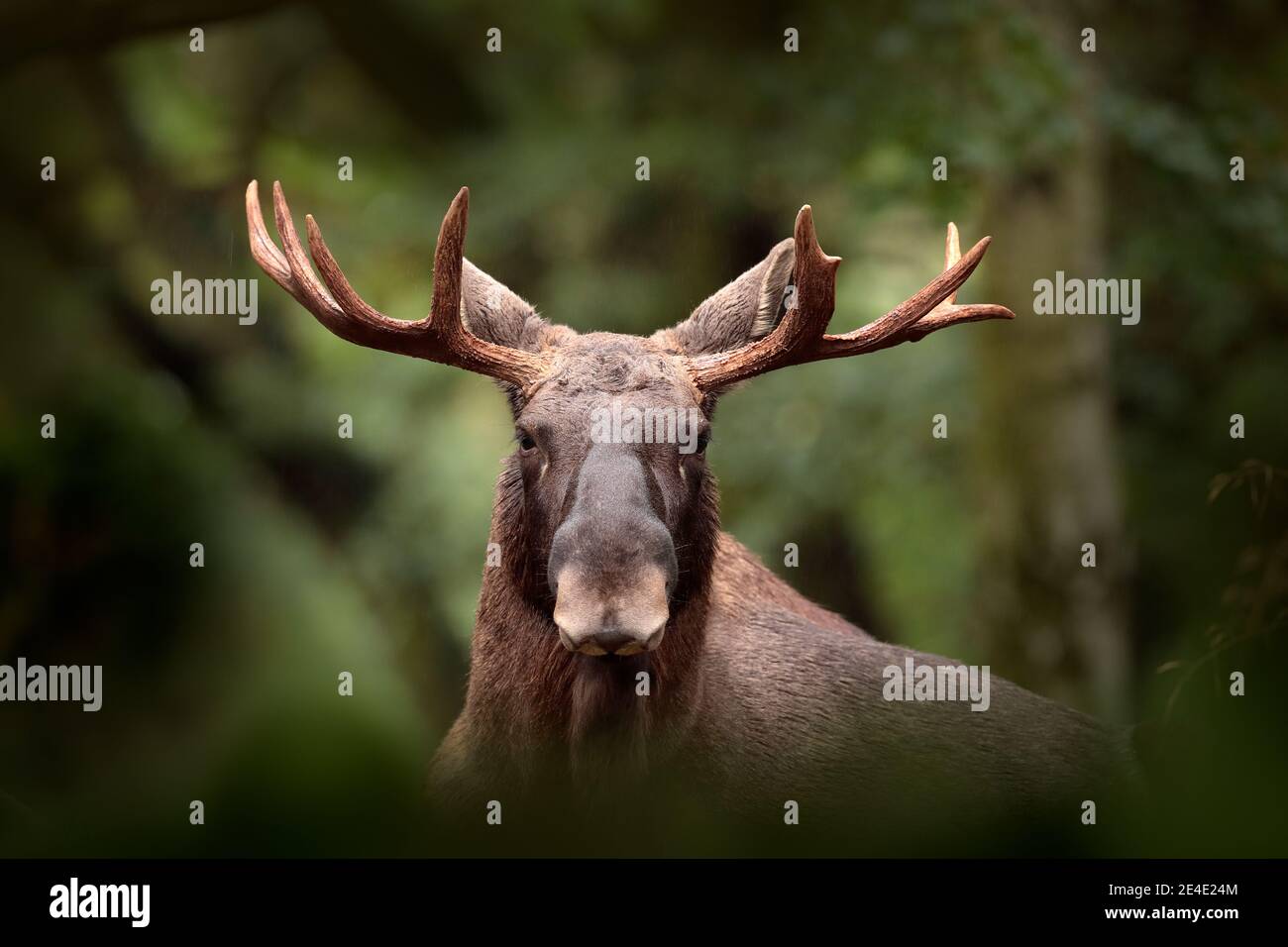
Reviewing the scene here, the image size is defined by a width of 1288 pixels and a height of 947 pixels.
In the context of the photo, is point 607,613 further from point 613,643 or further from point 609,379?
point 609,379

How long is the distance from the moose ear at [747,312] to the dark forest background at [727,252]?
2.13 m

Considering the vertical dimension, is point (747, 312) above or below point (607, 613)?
above

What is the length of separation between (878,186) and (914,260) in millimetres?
3576

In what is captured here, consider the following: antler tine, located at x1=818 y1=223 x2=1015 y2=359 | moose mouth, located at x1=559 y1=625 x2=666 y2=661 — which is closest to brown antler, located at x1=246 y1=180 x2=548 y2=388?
antler tine, located at x1=818 y1=223 x2=1015 y2=359

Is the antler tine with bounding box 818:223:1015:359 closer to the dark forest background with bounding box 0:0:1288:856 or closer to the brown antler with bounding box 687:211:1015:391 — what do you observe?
the brown antler with bounding box 687:211:1015:391

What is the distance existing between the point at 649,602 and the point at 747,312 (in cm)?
172

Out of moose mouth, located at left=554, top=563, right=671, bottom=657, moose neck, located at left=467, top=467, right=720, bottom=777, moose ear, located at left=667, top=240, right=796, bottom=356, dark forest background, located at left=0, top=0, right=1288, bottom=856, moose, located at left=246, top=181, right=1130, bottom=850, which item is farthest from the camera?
dark forest background, located at left=0, top=0, right=1288, bottom=856

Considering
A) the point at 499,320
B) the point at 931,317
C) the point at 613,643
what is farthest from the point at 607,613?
the point at 931,317

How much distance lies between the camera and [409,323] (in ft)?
17.0

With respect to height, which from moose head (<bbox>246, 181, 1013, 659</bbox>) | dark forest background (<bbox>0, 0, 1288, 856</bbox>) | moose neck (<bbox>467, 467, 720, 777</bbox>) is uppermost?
dark forest background (<bbox>0, 0, 1288, 856</bbox>)

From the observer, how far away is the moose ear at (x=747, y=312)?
5.63m

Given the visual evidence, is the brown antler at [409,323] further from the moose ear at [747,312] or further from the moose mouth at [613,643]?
the moose mouth at [613,643]

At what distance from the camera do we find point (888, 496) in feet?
46.0

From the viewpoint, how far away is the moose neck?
495 centimetres
